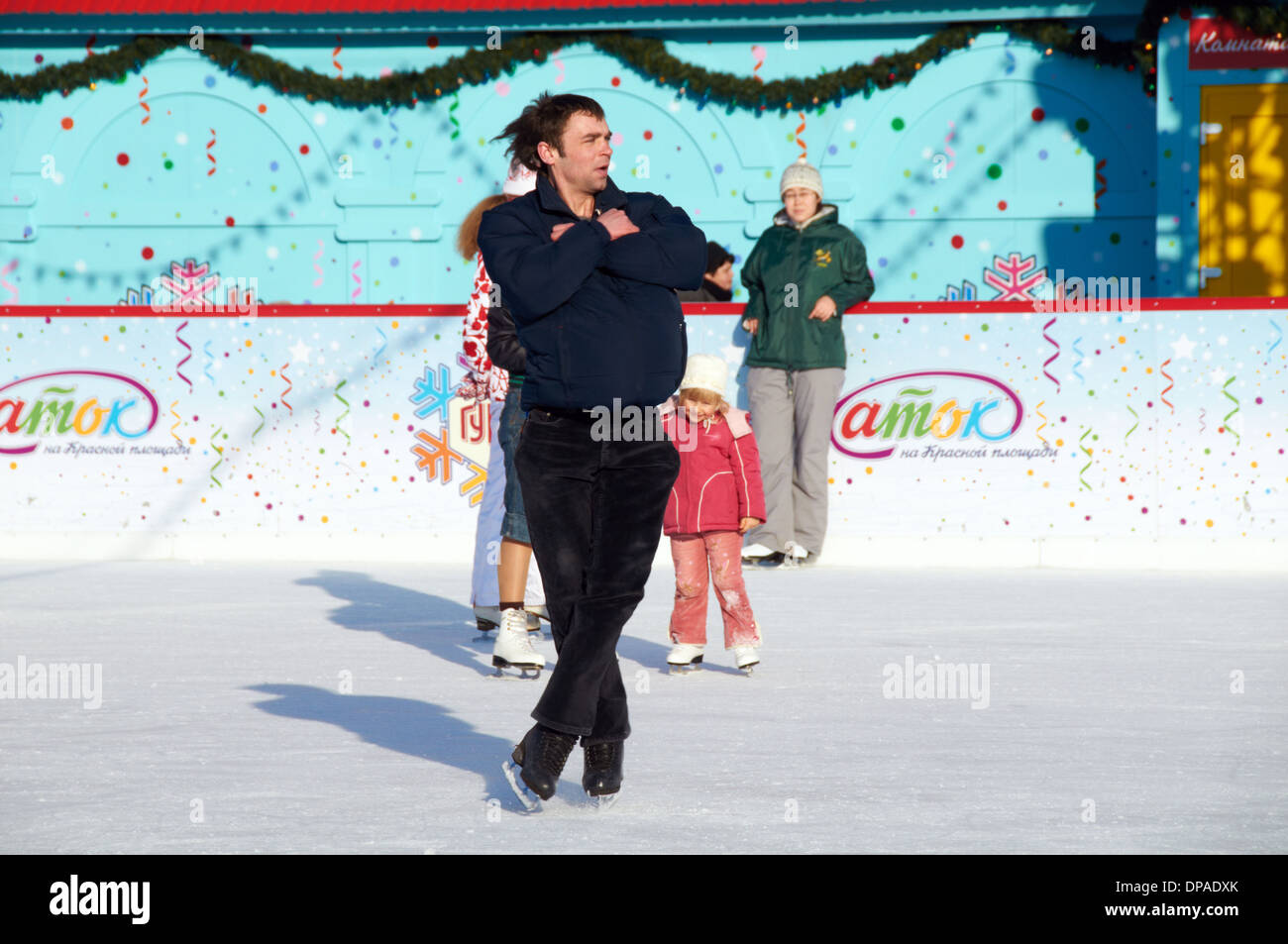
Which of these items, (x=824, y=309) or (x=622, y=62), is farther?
(x=622, y=62)

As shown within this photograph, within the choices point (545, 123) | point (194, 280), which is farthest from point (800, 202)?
point (194, 280)

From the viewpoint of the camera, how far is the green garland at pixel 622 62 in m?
13.8

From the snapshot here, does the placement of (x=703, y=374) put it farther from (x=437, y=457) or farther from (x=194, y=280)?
(x=194, y=280)

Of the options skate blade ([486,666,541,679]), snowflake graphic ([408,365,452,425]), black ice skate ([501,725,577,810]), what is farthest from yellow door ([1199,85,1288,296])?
black ice skate ([501,725,577,810])

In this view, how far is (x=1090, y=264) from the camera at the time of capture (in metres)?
14.0

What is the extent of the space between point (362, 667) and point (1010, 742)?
221 cm

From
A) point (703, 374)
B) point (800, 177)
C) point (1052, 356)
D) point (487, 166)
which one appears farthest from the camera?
point (487, 166)

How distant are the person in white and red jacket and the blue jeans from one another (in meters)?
0.49

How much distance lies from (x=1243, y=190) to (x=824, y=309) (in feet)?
19.5

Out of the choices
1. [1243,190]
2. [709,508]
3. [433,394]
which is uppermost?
[1243,190]

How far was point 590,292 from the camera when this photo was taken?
3453mm

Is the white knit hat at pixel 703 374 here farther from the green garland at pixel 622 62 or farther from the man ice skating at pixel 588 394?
the green garland at pixel 622 62
